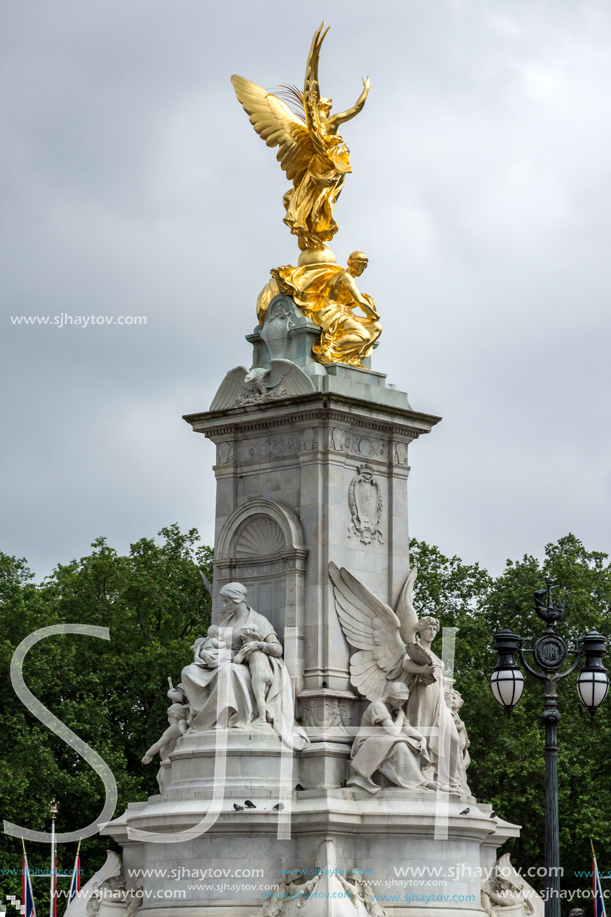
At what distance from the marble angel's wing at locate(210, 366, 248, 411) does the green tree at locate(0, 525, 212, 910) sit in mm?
11709

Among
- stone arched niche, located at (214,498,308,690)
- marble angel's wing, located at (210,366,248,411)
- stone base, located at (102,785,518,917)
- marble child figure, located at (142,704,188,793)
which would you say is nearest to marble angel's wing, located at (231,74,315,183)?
marble angel's wing, located at (210,366,248,411)

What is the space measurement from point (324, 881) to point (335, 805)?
3.50 feet

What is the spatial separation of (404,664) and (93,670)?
16.4 metres

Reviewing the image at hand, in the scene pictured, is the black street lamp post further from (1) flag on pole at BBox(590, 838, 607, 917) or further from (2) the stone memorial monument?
(1) flag on pole at BBox(590, 838, 607, 917)

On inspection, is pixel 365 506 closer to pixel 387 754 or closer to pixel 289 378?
pixel 289 378

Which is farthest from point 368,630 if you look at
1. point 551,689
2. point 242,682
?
point 551,689

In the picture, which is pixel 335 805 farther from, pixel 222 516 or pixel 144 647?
pixel 144 647

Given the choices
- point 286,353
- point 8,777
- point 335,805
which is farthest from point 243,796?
point 8,777

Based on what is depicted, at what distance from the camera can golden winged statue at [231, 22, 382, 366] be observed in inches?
1096

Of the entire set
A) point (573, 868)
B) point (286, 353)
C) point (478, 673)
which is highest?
point (286, 353)

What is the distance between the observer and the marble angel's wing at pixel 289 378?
1052 inches

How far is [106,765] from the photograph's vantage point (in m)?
37.6

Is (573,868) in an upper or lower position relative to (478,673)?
lower

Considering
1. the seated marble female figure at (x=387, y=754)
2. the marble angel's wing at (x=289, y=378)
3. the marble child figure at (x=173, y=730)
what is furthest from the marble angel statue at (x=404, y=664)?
the marble angel's wing at (x=289, y=378)
